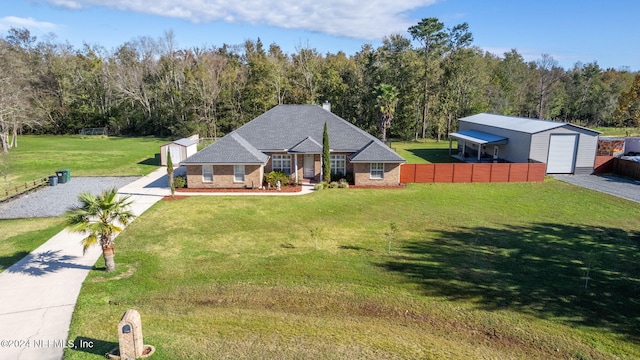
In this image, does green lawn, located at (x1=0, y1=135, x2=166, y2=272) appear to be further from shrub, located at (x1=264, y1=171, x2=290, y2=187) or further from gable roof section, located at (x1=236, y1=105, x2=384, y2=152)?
shrub, located at (x1=264, y1=171, x2=290, y2=187)

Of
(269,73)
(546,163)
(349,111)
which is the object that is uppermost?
(269,73)

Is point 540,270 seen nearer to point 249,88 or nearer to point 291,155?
point 291,155

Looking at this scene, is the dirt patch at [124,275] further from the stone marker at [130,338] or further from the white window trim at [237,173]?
the white window trim at [237,173]

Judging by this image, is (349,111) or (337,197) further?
(349,111)

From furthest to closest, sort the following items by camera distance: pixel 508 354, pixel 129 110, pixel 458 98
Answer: pixel 129 110
pixel 458 98
pixel 508 354

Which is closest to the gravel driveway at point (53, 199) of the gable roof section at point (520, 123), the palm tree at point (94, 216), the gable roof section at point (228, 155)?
the gable roof section at point (228, 155)

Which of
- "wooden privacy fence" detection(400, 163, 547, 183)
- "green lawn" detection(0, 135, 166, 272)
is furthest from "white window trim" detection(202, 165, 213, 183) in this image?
"wooden privacy fence" detection(400, 163, 547, 183)

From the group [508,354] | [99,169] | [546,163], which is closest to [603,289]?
[508,354]

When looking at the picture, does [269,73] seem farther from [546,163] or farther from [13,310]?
[13,310]
